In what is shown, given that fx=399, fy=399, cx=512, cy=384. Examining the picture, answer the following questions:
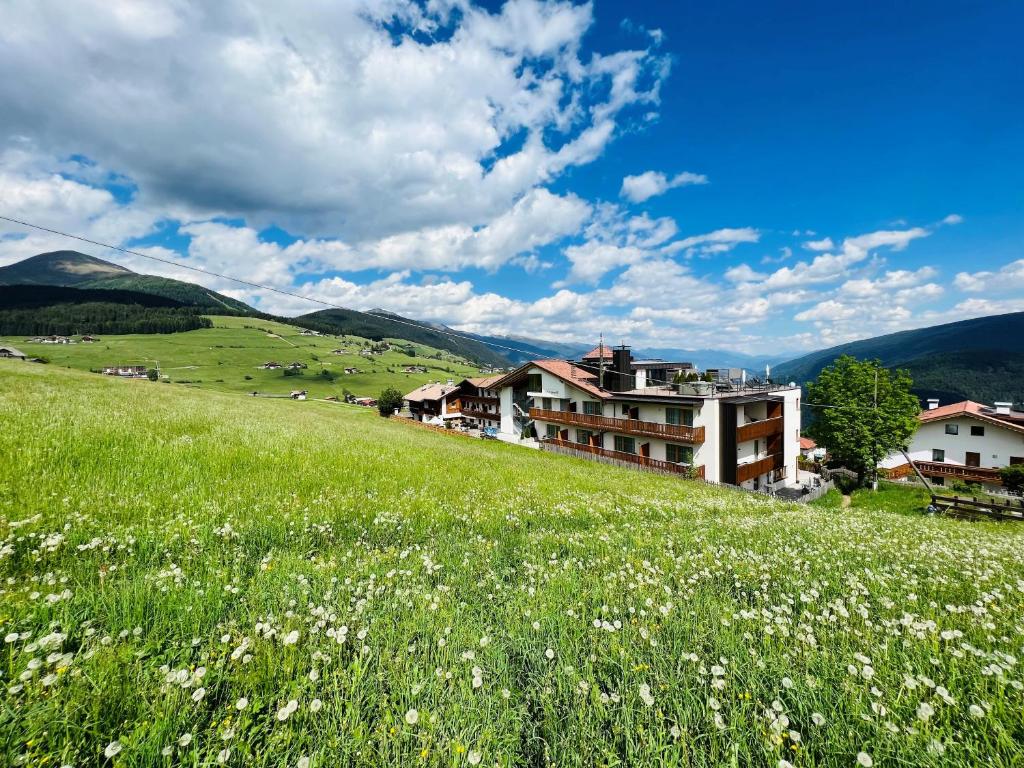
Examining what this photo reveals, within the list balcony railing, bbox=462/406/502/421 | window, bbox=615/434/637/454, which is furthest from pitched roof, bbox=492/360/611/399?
balcony railing, bbox=462/406/502/421

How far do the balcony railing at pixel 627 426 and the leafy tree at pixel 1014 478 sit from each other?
104ft

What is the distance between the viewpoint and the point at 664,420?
36.5 meters

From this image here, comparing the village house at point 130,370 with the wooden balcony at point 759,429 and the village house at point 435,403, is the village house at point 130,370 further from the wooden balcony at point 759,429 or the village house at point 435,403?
the wooden balcony at point 759,429

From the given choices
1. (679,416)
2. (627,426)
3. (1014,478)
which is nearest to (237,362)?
(627,426)

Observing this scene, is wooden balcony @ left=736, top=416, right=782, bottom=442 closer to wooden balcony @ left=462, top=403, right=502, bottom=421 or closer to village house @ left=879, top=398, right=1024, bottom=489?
village house @ left=879, top=398, right=1024, bottom=489

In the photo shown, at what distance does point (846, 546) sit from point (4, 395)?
91.4 feet

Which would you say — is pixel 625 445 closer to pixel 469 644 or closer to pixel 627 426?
pixel 627 426

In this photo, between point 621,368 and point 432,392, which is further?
point 432,392

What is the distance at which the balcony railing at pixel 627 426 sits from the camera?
33.7 m

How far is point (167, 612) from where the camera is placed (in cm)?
367

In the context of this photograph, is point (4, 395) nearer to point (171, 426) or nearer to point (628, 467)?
point (171, 426)

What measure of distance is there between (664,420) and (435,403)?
60517 millimetres

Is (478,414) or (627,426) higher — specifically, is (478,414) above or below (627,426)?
below

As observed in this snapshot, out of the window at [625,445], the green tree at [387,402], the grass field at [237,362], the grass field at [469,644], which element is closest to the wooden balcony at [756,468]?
the window at [625,445]
